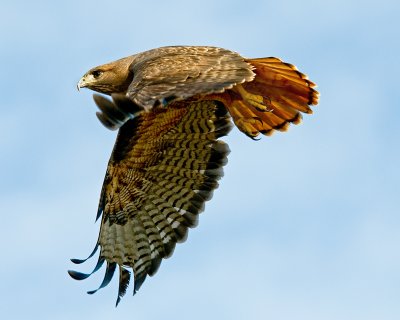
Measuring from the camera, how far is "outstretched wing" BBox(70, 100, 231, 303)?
12883 mm

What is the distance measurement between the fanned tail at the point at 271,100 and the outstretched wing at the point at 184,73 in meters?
0.43

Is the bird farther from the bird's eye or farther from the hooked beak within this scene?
the hooked beak

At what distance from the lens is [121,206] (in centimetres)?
1323

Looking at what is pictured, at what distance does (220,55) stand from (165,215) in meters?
1.50

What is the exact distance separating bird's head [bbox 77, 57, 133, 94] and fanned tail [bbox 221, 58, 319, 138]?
4.27ft

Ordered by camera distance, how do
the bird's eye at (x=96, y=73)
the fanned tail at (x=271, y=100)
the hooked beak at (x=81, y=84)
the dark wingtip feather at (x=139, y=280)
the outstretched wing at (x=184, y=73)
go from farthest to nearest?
the hooked beak at (x=81, y=84) < the bird's eye at (x=96, y=73) < the fanned tail at (x=271, y=100) < the dark wingtip feather at (x=139, y=280) < the outstretched wing at (x=184, y=73)

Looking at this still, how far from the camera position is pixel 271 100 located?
1338cm

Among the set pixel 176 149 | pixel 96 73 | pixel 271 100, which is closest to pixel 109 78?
pixel 96 73

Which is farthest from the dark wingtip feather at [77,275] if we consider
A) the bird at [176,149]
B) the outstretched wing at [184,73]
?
the outstretched wing at [184,73]

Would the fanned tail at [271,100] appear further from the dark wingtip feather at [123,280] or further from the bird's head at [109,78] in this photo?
the dark wingtip feather at [123,280]

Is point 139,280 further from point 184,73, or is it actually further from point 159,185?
point 184,73

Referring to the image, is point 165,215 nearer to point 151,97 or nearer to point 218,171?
point 218,171

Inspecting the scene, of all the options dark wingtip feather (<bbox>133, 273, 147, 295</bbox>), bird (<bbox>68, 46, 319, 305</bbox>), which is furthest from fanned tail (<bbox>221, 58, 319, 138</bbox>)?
dark wingtip feather (<bbox>133, 273, 147, 295</bbox>)

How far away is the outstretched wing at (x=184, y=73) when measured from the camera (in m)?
11.8
